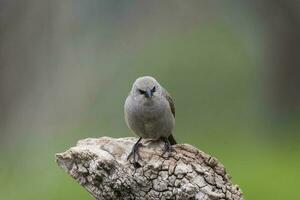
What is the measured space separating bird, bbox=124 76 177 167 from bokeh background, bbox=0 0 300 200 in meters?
1.77

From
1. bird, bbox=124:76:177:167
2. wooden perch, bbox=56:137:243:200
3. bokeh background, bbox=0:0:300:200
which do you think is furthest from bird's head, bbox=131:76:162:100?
bokeh background, bbox=0:0:300:200

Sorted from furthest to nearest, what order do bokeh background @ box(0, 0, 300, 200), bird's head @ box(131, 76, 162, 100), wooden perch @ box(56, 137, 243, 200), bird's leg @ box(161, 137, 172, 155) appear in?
bokeh background @ box(0, 0, 300, 200) < bird's head @ box(131, 76, 162, 100) < bird's leg @ box(161, 137, 172, 155) < wooden perch @ box(56, 137, 243, 200)

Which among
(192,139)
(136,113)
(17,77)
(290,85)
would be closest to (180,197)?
(136,113)

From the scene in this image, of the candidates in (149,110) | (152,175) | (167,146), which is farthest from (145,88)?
(152,175)

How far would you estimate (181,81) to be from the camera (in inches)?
210

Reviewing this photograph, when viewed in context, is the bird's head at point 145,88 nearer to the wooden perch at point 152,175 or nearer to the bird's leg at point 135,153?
the bird's leg at point 135,153

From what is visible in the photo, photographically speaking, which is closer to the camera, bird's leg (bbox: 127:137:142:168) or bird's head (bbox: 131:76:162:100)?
bird's leg (bbox: 127:137:142:168)

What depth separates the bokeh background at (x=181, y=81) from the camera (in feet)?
17.5

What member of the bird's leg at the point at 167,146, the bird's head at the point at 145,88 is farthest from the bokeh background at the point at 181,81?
the bird's leg at the point at 167,146

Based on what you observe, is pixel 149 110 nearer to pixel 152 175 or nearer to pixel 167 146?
pixel 167 146

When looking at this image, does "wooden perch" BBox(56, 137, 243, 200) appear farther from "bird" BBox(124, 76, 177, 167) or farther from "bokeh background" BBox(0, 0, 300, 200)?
"bokeh background" BBox(0, 0, 300, 200)

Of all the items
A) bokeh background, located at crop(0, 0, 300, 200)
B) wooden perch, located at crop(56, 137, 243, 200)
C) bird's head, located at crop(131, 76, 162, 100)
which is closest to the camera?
wooden perch, located at crop(56, 137, 243, 200)

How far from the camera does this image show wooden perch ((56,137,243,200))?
2.88 metres

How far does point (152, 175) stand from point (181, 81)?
247 cm
